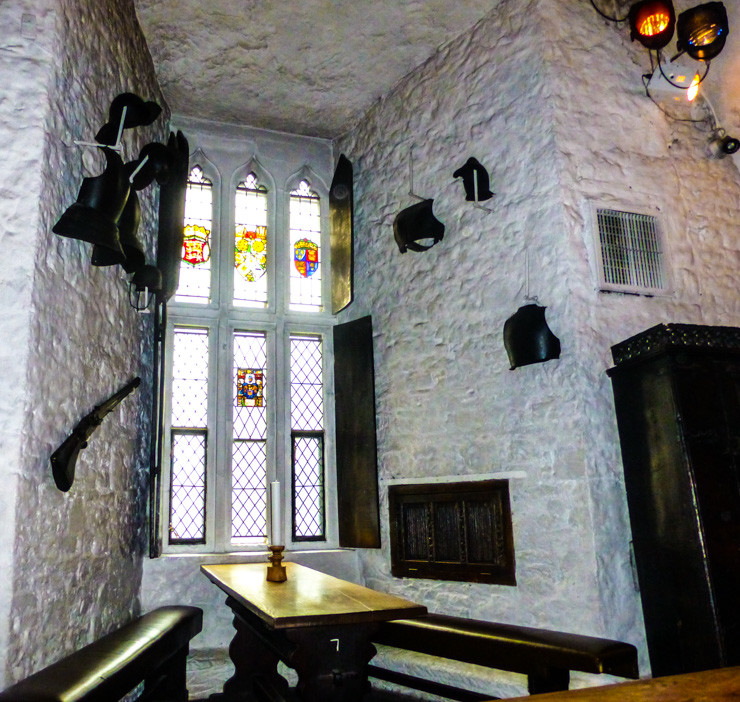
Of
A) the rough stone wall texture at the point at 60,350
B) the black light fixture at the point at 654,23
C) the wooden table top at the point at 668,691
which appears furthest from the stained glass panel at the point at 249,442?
the wooden table top at the point at 668,691

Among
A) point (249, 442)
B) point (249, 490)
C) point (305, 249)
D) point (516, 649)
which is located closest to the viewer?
point (516, 649)

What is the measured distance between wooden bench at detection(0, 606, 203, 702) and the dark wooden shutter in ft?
5.32

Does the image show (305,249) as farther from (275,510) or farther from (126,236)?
(275,510)

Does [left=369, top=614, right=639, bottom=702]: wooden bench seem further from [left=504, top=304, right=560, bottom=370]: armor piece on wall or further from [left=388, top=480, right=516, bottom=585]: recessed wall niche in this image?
[left=504, top=304, right=560, bottom=370]: armor piece on wall

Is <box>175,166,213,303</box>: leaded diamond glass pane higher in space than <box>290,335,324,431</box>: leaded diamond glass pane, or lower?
higher

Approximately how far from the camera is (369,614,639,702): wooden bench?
8.76 feet

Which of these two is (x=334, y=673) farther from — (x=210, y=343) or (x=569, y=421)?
(x=210, y=343)

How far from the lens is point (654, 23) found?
4.48m

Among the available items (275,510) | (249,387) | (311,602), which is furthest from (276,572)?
(249,387)

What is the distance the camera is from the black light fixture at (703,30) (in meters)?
4.30

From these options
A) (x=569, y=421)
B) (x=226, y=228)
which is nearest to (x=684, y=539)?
(x=569, y=421)

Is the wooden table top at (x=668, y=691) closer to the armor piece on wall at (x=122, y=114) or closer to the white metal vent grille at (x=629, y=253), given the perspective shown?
the white metal vent grille at (x=629, y=253)

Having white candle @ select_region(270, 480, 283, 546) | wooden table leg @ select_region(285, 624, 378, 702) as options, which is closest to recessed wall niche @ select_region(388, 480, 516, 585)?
white candle @ select_region(270, 480, 283, 546)

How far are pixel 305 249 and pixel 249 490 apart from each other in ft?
7.57
